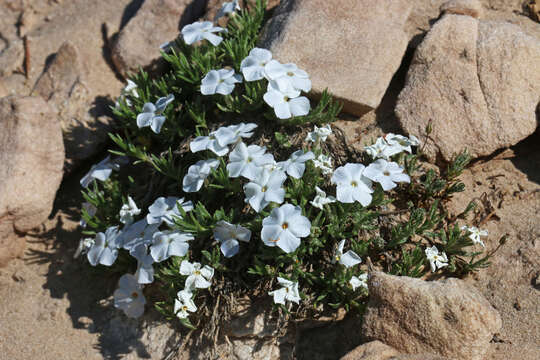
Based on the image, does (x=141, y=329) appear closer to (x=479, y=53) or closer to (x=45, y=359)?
(x=45, y=359)

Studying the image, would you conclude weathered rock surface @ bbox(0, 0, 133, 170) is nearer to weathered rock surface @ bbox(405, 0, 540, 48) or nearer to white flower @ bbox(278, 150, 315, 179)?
white flower @ bbox(278, 150, 315, 179)

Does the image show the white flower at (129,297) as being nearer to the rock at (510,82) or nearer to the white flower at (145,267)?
the white flower at (145,267)

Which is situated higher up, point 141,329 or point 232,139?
point 232,139

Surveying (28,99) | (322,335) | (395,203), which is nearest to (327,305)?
(322,335)

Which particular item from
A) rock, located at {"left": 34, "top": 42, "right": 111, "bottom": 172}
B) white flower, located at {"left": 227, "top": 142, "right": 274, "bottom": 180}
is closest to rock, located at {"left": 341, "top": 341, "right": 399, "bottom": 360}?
white flower, located at {"left": 227, "top": 142, "right": 274, "bottom": 180}

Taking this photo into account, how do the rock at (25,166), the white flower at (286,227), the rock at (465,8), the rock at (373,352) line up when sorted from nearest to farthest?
the rock at (373,352) → the white flower at (286,227) → the rock at (25,166) → the rock at (465,8)

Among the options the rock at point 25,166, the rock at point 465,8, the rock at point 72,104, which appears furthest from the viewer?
the rock at point 72,104

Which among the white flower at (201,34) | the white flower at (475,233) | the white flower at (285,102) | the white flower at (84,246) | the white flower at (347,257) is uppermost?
the white flower at (201,34)

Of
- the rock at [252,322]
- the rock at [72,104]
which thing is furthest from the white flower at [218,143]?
the rock at [72,104]
